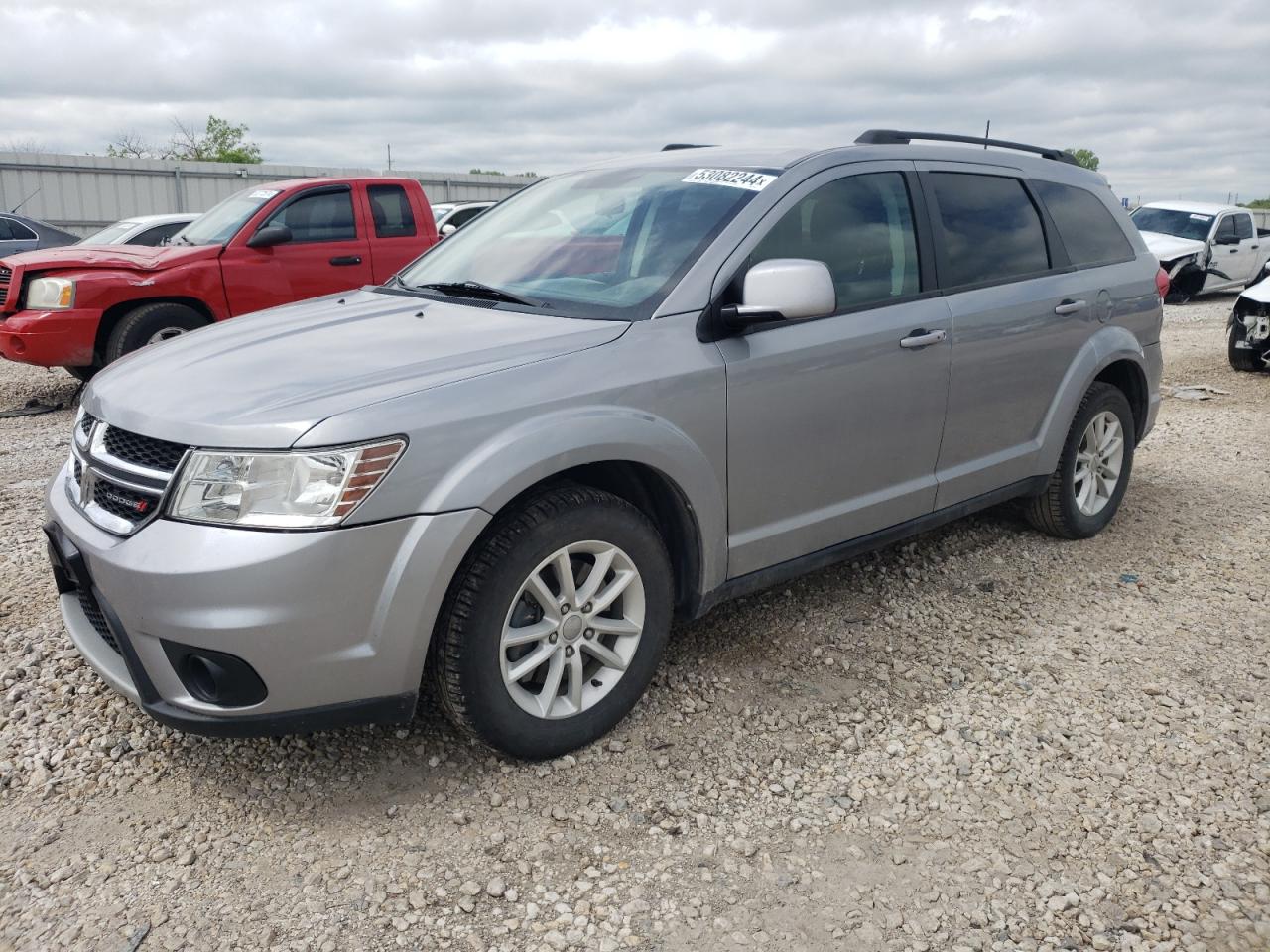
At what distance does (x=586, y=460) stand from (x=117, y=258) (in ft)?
20.8

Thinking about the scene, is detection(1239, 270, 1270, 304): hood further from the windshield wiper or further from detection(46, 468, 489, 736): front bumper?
detection(46, 468, 489, 736): front bumper

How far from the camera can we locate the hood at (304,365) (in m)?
2.52

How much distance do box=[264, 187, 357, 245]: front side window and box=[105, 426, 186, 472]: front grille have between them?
5900 millimetres

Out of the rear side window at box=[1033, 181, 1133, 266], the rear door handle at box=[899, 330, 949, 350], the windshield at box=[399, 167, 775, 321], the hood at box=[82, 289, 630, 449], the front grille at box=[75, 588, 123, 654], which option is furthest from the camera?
the rear side window at box=[1033, 181, 1133, 266]

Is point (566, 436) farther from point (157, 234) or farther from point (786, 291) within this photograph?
point (157, 234)

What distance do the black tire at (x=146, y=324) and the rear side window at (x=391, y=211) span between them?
1697 mm

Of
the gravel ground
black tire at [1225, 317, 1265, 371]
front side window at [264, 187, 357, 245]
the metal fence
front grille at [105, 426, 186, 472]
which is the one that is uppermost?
the metal fence

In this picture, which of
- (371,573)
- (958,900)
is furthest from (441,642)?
(958,900)

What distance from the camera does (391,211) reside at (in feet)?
29.0

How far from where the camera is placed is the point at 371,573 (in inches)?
97.5

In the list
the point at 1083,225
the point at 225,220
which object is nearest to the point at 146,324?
the point at 225,220

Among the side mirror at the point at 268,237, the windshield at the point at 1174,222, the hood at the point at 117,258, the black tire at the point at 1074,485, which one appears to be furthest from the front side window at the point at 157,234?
the windshield at the point at 1174,222

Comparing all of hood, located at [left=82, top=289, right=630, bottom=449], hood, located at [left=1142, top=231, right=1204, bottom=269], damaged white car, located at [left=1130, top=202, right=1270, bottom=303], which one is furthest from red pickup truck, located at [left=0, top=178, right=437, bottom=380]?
damaged white car, located at [left=1130, top=202, right=1270, bottom=303]

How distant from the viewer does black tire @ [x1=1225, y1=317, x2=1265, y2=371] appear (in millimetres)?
9930
